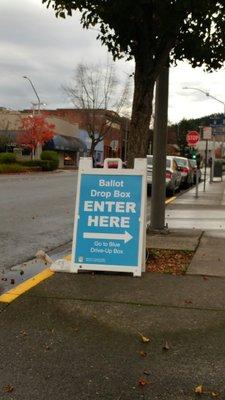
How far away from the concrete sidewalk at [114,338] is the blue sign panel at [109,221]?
263 millimetres

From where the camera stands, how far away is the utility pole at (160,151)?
10.5 metres

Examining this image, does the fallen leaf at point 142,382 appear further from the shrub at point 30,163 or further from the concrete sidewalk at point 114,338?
the shrub at point 30,163

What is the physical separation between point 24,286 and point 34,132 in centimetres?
5013

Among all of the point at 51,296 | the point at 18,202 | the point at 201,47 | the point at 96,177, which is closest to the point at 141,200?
the point at 96,177

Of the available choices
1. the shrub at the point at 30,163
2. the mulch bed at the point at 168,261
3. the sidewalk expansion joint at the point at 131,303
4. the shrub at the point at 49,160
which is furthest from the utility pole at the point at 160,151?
the shrub at the point at 49,160

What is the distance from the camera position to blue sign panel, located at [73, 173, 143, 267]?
700cm

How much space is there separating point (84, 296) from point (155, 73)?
333 centimetres

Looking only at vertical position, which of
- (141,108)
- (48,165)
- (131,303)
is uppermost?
(141,108)

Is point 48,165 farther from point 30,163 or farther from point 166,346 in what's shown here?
point 166,346

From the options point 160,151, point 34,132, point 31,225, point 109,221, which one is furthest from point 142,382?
point 34,132

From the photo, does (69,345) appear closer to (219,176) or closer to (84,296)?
(84,296)

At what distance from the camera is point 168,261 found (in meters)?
8.09

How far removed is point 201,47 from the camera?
26.6 ft

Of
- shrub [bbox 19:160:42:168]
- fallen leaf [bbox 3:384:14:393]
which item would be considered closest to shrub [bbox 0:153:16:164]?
shrub [bbox 19:160:42:168]
